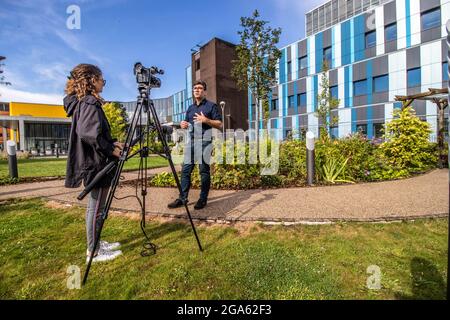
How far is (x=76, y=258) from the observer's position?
2.61 m

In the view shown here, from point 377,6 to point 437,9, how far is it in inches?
202

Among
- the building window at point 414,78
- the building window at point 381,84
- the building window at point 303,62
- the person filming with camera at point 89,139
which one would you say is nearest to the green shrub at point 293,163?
the person filming with camera at point 89,139

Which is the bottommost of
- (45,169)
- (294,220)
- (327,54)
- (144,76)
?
(294,220)

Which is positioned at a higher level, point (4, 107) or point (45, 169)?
point (4, 107)

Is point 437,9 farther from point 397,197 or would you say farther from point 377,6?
point 397,197

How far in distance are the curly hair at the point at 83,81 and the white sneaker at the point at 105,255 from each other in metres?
1.58

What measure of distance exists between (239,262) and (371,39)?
30.1m

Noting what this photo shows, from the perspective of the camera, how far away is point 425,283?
6.48 feet

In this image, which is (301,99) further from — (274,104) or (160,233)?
(160,233)

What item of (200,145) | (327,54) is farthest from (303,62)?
(200,145)

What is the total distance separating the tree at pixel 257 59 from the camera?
463 inches

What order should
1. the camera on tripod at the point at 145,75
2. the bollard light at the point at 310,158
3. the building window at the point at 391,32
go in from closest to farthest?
the camera on tripod at the point at 145,75 < the bollard light at the point at 310,158 < the building window at the point at 391,32

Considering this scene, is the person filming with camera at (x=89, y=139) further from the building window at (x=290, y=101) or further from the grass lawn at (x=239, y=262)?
the building window at (x=290, y=101)
